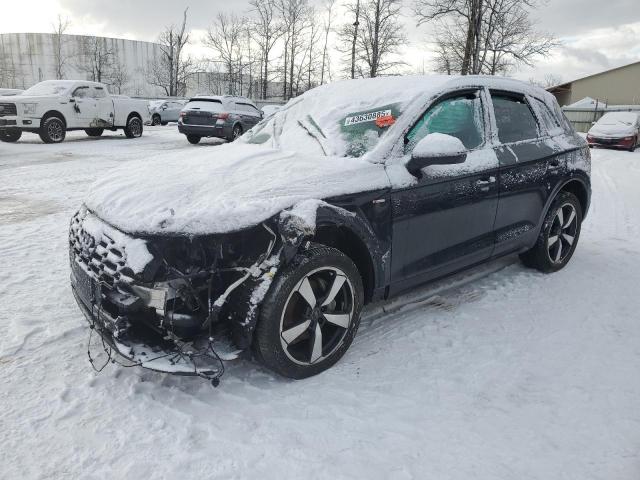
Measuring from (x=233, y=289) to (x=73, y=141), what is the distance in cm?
1481

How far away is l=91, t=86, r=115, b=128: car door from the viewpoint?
15.3 metres

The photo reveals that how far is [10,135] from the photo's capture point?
47.0ft

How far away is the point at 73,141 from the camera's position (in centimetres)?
1511

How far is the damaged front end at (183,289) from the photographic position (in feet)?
7.86

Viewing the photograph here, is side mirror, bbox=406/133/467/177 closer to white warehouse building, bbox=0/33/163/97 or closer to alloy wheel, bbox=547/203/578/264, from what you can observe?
alloy wheel, bbox=547/203/578/264

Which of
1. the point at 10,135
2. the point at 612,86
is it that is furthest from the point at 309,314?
the point at 612,86

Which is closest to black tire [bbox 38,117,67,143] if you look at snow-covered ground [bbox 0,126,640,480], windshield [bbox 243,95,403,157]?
snow-covered ground [bbox 0,126,640,480]

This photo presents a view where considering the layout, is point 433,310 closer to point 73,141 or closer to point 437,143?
point 437,143

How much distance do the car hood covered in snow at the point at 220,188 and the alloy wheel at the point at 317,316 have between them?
18.1 inches

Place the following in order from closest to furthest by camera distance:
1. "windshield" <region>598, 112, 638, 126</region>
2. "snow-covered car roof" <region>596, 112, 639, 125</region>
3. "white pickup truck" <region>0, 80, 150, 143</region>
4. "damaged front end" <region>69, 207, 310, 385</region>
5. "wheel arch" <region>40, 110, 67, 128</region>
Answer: "damaged front end" <region>69, 207, 310, 385</region> → "white pickup truck" <region>0, 80, 150, 143</region> → "wheel arch" <region>40, 110, 67, 128</region> → "windshield" <region>598, 112, 638, 126</region> → "snow-covered car roof" <region>596, 112, 639, 125</region>

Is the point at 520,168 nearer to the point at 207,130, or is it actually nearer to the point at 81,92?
the point at 207,130

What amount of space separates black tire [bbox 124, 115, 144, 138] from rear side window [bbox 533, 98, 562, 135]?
1493cm

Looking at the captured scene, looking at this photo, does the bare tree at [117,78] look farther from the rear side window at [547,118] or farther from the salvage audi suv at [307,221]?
the salvage audi suv at [307,221]

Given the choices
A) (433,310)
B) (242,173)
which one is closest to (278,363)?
(242,173)
